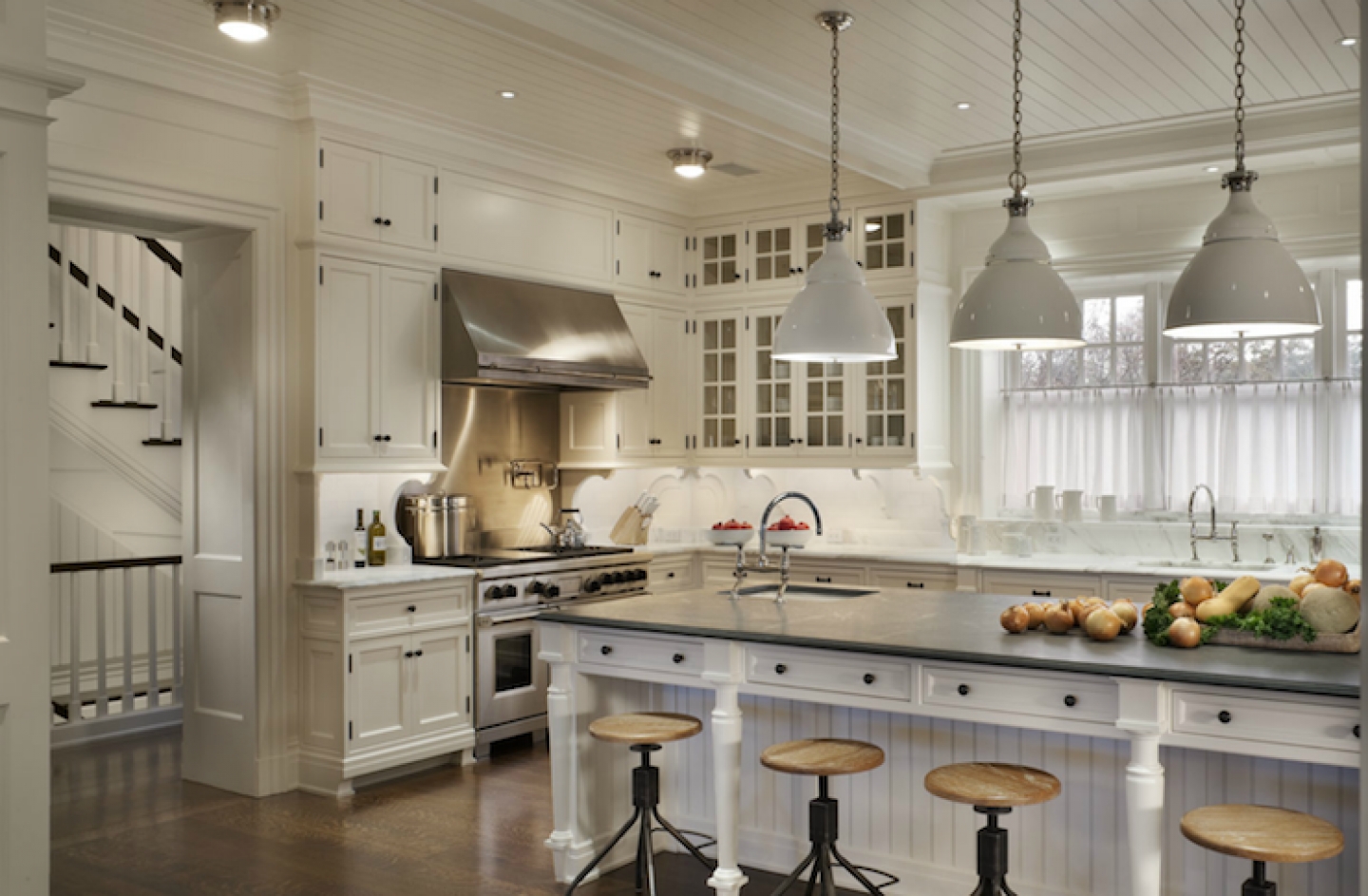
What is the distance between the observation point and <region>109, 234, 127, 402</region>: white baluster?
7273 mm

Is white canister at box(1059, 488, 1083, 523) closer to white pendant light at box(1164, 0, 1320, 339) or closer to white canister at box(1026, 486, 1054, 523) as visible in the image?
white canister at box(1026, 486, 1054, 523)

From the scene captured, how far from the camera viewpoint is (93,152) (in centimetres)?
466

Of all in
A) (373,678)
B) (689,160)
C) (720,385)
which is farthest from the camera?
(720,385)

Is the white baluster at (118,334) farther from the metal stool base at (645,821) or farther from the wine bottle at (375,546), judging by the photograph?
the metal stool base at (645,821)

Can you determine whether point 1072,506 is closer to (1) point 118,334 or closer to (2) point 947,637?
(2) point 947,637

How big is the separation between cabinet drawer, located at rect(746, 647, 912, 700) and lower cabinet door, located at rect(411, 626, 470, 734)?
93.3 inches

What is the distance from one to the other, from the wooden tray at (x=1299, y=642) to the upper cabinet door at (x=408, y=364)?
378 centimetres

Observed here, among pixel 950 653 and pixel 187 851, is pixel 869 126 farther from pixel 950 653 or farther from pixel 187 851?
pixel 187 851

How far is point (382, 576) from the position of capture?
219 inches

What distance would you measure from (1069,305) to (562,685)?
82.3 inches

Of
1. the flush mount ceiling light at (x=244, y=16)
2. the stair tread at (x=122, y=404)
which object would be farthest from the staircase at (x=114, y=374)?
the flush mount ceiling light at (x=244, y=16)

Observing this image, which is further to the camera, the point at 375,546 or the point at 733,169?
the point at 733,169

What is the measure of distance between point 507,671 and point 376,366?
5.49ft

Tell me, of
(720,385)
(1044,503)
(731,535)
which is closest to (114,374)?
(720,385)
